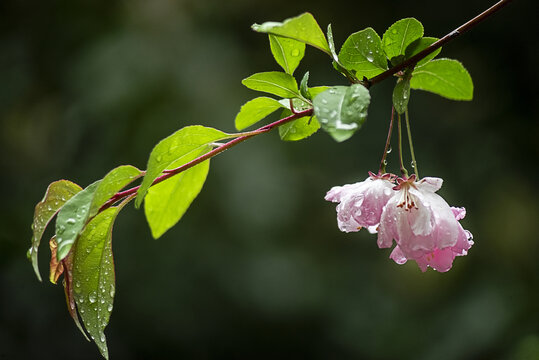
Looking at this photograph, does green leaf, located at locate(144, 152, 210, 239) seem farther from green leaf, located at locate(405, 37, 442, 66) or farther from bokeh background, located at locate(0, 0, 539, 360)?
bokeh background, located at locate(0, 0, 539, 360)

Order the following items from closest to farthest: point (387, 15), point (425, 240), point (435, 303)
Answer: point (425, 240)
point (435, 303)
point (387, 15)

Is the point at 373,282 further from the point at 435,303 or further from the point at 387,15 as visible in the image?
the point at 387,15

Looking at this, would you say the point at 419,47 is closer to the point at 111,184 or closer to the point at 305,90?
the point at 305,90

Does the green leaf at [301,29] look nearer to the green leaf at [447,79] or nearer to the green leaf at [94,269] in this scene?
the green leaf at [447,79]

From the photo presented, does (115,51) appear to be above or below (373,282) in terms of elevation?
above

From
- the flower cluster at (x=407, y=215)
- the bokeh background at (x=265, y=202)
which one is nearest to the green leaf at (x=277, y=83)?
the flower cluster at (x=407, y=215)

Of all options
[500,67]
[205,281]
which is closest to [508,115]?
[500,67]
